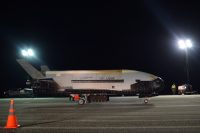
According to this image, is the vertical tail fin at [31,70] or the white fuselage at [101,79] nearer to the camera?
the white fuselage at [101,79]

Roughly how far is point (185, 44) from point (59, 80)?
2790 cm

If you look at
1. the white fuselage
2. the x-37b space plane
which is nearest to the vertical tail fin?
the x-37b space plane

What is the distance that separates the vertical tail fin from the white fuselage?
297 cm

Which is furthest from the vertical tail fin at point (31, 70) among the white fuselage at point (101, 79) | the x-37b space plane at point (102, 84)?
the white fuselage at point (101, 79)

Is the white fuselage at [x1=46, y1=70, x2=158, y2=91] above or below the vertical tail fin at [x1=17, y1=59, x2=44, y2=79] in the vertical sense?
below

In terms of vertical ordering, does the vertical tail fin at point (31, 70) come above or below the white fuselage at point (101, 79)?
above

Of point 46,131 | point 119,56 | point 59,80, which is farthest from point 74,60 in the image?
point 46,131

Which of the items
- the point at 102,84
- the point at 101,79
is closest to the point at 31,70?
the point at 101,79

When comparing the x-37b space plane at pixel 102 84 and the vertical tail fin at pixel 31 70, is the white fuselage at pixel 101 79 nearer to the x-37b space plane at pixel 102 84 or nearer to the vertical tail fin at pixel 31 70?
the x-37b space plane at pixel 102 84

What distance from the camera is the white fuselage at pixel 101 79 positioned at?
A: 4281 centimetres

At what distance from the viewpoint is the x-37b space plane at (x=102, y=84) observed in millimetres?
42750

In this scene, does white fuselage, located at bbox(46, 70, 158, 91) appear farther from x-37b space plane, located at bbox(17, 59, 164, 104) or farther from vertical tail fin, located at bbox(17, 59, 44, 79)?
vertical tail fin, located at bbox(17, 59, 44, 79)

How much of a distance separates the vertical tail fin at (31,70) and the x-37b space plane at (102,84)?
6.07 feet

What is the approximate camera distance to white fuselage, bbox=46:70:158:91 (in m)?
42.8
